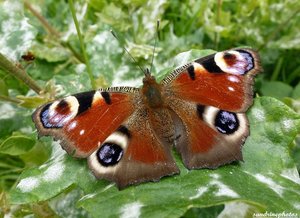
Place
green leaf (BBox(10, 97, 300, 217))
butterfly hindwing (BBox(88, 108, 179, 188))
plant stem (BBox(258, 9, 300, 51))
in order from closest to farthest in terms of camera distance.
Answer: green leaf (BBox(10, 97, 300, 217)) → butterfly hindwing (BBox(88, 108, 179, 188)) → plant stem (BBox(258, 9, 300, 51))

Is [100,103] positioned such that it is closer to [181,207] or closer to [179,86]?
[179,86]

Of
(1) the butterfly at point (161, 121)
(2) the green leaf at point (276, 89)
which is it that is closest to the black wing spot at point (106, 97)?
(1) the butterfly at point (161, 121)

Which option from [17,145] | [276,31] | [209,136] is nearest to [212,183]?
[209,136]

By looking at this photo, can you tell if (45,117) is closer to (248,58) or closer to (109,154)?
(109,154)

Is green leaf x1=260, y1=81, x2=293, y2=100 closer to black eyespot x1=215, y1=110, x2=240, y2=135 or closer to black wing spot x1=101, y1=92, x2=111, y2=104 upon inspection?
black eyespot x1=215, y1=110, x2=240, y2=135

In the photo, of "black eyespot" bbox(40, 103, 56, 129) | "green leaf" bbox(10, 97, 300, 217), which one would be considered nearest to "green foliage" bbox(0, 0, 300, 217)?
"green leaf" bbox(10, 97, 300, 217)

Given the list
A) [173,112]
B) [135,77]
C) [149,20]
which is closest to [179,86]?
[173,112]
